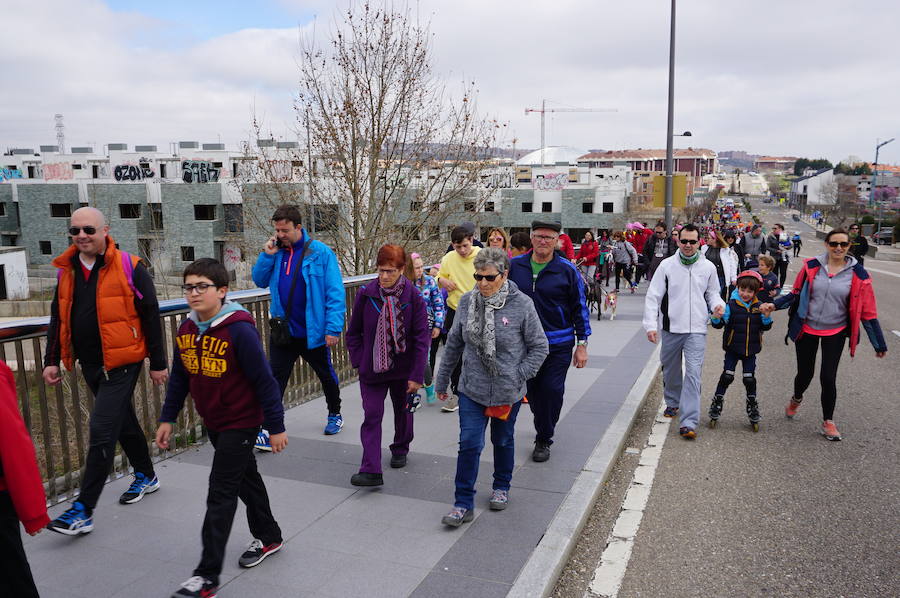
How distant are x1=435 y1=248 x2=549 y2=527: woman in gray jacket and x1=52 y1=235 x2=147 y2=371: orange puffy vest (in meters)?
1.89

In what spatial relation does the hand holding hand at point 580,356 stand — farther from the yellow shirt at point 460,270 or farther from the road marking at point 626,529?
the yellow shirt at point 460,270

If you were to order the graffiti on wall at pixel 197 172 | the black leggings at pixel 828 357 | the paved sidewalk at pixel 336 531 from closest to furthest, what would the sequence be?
the paved sidewalk at pixel 336 531 < the black leggings at pixel 828 357 < the graffiti on wall at pixel 197 172

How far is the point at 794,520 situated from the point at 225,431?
144 inches

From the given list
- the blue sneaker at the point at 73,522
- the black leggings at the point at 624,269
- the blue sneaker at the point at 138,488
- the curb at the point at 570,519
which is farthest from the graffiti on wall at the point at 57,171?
the curb at the point at 570,519

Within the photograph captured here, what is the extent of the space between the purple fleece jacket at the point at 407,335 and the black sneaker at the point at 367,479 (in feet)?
2.11

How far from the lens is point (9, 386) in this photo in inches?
99.9

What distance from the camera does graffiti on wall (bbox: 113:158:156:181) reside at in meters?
58.1

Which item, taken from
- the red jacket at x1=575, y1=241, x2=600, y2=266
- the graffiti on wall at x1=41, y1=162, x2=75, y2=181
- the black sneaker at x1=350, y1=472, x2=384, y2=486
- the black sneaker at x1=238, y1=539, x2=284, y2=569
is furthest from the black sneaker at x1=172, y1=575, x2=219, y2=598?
the graffiti on wall at x1=41, y1=162, x2=75, y2=181

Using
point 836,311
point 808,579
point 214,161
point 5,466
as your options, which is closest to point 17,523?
point 5,466

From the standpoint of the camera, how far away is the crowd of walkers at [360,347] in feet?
11.0

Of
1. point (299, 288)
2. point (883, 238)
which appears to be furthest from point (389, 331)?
point (883, 238)

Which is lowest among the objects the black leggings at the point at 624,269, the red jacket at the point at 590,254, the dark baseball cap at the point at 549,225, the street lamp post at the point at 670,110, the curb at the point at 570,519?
the curb at the point at 570,519

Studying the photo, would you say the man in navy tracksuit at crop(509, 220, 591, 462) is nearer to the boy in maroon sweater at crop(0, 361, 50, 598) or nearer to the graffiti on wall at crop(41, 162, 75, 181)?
the boy in maroon sweater at crop(0, 361, 50, 598)

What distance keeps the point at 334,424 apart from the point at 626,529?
106 inches
